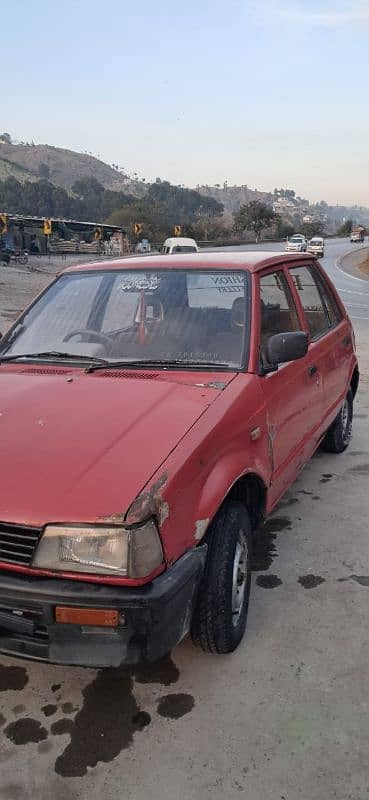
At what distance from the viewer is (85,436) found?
238 centimetres

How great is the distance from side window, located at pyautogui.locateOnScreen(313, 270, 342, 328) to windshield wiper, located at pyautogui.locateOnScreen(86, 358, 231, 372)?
187cm

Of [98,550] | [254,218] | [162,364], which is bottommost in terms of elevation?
[98,550]

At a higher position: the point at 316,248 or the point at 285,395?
the point at 285,395

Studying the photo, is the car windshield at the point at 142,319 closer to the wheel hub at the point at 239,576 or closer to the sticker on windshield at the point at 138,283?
the sticker on windshield at the point at 138,283

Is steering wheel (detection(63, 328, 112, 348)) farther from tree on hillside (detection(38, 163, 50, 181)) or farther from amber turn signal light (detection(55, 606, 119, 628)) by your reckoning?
tree on hillside (detection(38, 163, 50, 181))

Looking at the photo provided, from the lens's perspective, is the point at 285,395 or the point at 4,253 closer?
the point at 285,395

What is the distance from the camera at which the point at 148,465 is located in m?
2.19

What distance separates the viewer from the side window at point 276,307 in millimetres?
3328

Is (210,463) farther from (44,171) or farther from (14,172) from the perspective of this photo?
(44,171)

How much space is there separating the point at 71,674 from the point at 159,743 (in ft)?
1.80

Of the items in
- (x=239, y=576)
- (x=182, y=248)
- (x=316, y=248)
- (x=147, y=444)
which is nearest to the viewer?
(x=147, y=444)

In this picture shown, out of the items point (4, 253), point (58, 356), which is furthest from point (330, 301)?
point (4, 253)

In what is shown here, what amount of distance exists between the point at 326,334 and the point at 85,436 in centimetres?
256

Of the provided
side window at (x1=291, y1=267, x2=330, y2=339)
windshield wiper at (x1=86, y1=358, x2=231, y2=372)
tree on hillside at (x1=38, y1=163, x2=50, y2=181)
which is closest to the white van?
side window at (x1=291, y1=267, x2=330, y2=339)
